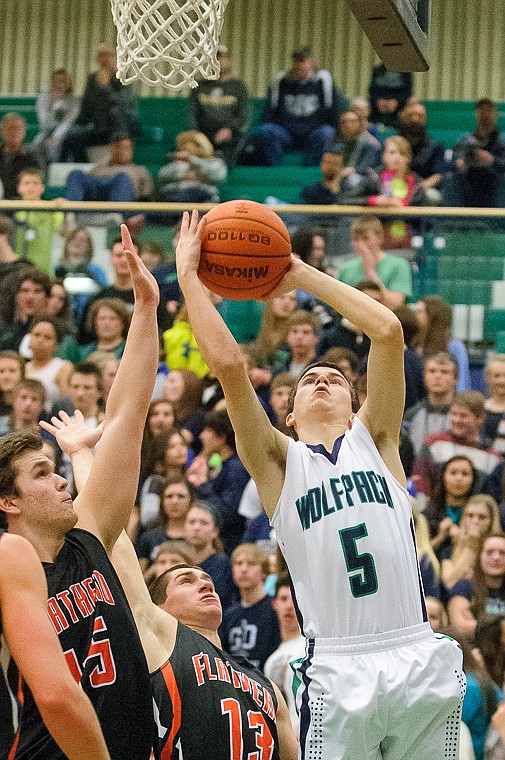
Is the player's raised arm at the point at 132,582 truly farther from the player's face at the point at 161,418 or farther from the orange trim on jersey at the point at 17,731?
the player's face at the point at 161,418

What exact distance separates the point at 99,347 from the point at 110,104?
4.37 metres

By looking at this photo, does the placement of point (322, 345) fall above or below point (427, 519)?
above

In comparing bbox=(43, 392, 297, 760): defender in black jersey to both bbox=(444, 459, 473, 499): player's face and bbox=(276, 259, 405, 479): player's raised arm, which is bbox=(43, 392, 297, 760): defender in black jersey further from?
bbox=(444, 459, 473, 499): player's face

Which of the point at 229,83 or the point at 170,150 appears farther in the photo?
the point at 170,150

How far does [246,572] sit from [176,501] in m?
0.81

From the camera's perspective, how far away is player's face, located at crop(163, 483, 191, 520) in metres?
8.36

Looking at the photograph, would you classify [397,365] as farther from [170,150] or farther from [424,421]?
[170,150]

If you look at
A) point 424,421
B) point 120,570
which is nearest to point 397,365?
point 120,570

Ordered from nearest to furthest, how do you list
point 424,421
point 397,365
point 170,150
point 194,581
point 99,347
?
point 397,365 < point 194,581 < point 424,421 < point 99,347 < point 170,150

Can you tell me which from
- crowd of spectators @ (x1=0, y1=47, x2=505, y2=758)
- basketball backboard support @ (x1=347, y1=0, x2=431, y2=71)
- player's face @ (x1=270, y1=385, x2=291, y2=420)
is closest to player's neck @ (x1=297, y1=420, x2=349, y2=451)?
basketball backboard support @ (x1=347, y1=0, x2=431, y2=71)

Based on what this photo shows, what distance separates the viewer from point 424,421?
891 cm

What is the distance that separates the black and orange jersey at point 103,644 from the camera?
388 cm

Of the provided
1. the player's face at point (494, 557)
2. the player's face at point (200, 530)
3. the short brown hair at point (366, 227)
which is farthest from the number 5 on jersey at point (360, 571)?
the short brown hair at point (366, 227)

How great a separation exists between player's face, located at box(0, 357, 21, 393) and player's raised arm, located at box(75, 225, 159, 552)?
5031mm
